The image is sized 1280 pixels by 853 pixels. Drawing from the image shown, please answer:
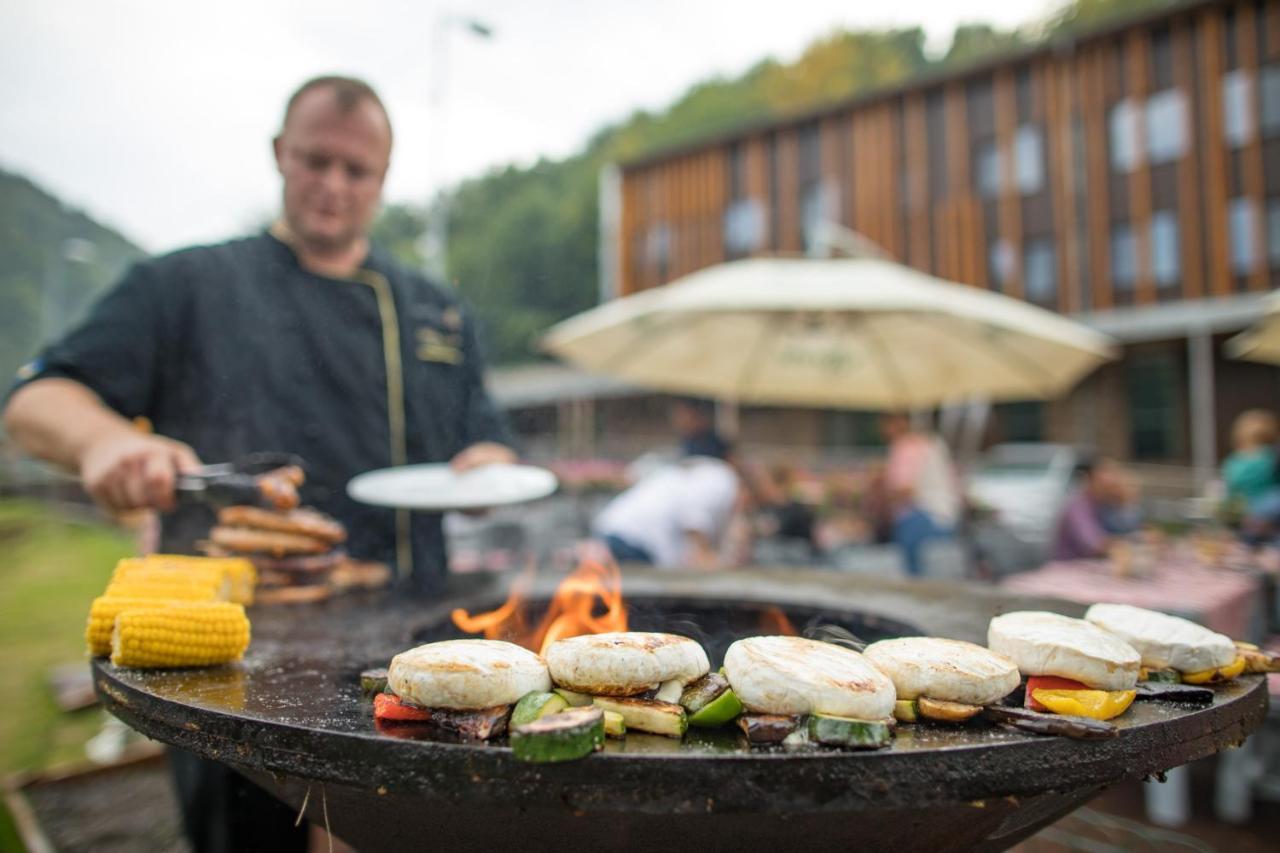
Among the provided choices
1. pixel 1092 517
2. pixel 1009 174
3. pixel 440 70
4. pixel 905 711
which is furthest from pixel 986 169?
pixel 905 711

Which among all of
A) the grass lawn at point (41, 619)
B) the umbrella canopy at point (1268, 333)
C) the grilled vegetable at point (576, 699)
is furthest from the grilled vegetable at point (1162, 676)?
the umbrella canopy at point (1268, 333)

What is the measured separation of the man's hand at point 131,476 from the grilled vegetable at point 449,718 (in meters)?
0.89

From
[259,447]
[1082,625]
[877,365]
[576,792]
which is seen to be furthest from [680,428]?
[576,792]

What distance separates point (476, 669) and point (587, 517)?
296 inches

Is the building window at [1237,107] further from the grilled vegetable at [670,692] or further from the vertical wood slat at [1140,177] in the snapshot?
the grilled vegetable at [670,692]

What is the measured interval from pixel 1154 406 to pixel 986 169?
7.14 meters

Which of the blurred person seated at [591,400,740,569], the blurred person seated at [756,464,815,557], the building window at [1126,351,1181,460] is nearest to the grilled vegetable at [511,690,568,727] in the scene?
the blurred person seated at [591,400,740,569]

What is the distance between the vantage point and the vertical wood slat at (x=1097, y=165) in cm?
1781

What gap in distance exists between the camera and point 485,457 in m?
2.45

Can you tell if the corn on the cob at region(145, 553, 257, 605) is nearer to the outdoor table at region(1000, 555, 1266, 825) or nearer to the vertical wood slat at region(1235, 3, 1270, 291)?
the outdoor table at region(1000, 555, 1266, 825)

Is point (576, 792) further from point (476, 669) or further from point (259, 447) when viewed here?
point (259, 447)

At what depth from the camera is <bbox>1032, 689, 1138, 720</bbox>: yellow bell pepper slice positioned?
1.12 meters

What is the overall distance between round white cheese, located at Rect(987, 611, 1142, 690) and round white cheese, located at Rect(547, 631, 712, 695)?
0.55m

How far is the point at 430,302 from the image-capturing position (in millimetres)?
2771
